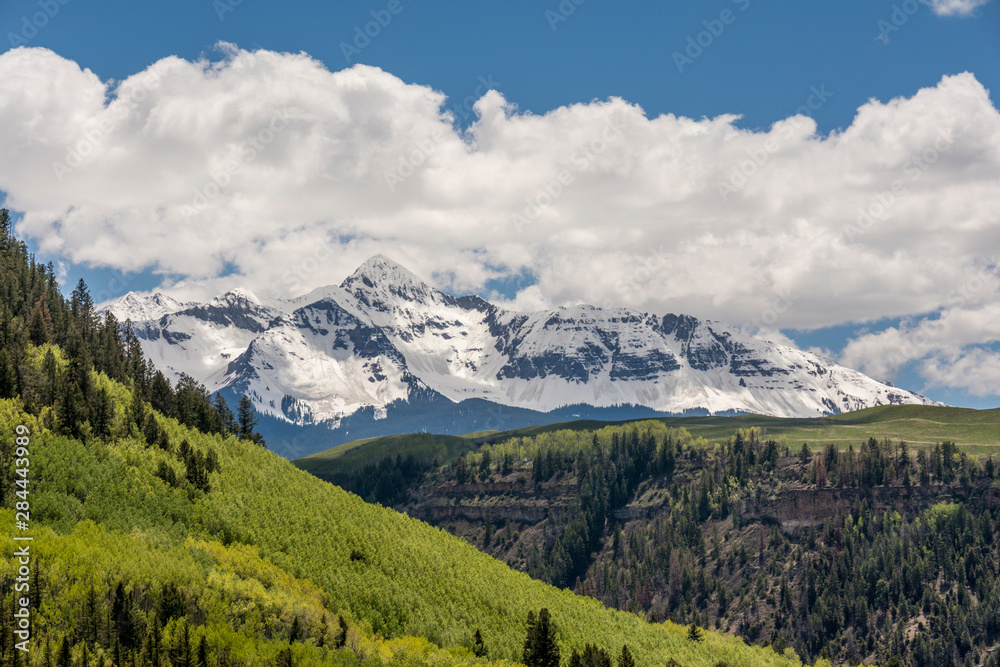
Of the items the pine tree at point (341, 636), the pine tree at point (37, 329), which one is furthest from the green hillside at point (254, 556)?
the pine tree at point (37, 329)

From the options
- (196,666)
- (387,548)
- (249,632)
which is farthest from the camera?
(387,548)

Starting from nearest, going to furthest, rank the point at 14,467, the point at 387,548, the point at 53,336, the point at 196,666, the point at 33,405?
the point at 196,666 → the point at 14,467 → the point at 33,405 → the point at 387,548 → the point at 53,336

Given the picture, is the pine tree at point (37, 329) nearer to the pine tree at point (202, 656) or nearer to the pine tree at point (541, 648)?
the pine tree at point (202, 656)

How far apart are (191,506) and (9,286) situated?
8971cm

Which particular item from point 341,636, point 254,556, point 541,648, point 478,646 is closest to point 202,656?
point 341,636

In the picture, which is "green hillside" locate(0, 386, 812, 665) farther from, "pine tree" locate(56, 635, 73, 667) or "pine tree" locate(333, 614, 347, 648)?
"pine tree" locate(56, 635, 73, 667)

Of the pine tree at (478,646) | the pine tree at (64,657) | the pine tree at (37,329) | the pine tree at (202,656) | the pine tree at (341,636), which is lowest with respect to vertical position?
the pine tree at (478,646)

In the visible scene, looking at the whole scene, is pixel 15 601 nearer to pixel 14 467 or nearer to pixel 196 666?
pixel 196 666

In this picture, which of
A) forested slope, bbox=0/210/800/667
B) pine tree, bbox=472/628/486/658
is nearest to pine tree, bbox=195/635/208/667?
forested slope, bbox=0/210/800/667

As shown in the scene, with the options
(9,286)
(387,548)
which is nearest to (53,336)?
(9,286)

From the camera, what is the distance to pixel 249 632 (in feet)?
346

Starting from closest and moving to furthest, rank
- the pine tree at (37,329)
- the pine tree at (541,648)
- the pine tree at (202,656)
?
the pine tree at (202,656)
the pine tree at (541,648)
the pine tree at (37,329)

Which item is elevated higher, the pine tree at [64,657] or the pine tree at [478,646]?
the pine tree at [64,657]

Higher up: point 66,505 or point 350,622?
point 66,505
